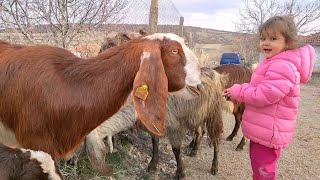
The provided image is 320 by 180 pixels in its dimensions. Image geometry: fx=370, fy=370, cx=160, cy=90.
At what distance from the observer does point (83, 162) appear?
4027 millimetres

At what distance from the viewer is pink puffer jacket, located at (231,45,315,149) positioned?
307 cm

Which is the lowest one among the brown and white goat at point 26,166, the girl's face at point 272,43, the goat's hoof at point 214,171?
the goat's hoof at point 214,171

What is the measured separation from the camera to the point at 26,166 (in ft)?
6.14

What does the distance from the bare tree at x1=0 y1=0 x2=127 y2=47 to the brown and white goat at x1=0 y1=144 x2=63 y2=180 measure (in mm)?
3147

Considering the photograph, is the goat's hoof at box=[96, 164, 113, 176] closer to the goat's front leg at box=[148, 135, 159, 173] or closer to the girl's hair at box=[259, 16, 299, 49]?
the goat's front leg at box=[148, 135, 159, 173]

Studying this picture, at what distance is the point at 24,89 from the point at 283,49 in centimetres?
214

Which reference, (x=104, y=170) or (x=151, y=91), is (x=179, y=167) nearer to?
(x=104, y=170)

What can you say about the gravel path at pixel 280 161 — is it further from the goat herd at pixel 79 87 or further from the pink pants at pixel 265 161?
the goat herd at pixel 79 87

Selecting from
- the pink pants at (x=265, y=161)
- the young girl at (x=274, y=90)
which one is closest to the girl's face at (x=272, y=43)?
the young girl at (x=274, y=90)

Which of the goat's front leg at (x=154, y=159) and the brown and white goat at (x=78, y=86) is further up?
the brown and white goat at (x=78, y=86)

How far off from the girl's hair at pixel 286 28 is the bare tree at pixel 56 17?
2547 millimetres

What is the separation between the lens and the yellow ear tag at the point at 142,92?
218 cm

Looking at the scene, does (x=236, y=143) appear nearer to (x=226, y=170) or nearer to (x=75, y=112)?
(x=226, y=170)

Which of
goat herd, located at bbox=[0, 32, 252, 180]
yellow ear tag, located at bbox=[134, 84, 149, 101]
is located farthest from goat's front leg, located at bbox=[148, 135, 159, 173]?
yellow ear tag, located at bbox=[134, 84, 149, 101]
